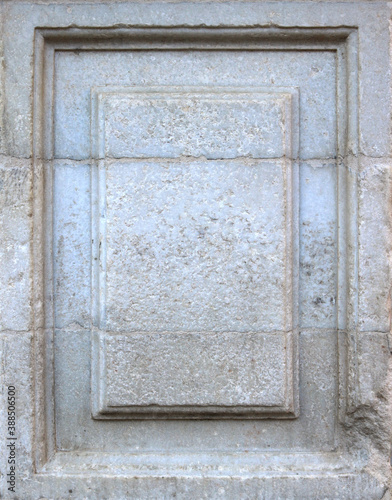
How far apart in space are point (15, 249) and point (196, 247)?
33.9 inches

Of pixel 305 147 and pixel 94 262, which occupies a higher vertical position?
pixel 305 147

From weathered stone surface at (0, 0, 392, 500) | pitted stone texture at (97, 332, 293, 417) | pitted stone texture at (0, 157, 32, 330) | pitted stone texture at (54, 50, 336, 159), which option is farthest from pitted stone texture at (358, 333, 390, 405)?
pitted stone texture at (0, 157, 32, 330)

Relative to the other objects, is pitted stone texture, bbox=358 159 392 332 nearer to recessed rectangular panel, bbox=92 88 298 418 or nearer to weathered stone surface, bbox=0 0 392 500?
weathered stone surface, bbox=0 0 392 500

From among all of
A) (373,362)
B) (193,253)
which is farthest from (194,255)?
(373,362)

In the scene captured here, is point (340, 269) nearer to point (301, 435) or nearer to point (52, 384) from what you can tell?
point (301, 435)

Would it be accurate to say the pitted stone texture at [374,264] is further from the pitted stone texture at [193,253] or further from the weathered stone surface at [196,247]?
the pitted stone texture at [193,253]

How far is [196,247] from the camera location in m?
2.16

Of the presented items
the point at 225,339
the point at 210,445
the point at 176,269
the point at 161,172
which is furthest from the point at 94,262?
the point at 210,445

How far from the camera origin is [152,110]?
215cm

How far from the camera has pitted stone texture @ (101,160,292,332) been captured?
215 centimetres

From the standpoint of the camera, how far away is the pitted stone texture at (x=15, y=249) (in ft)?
6.91

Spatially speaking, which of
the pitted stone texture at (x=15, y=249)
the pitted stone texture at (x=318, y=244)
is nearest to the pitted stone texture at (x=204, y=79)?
the pitted stone texture at (x=318, y=244)

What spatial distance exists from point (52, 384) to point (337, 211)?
165cm

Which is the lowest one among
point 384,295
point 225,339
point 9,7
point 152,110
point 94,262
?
point 225,339
